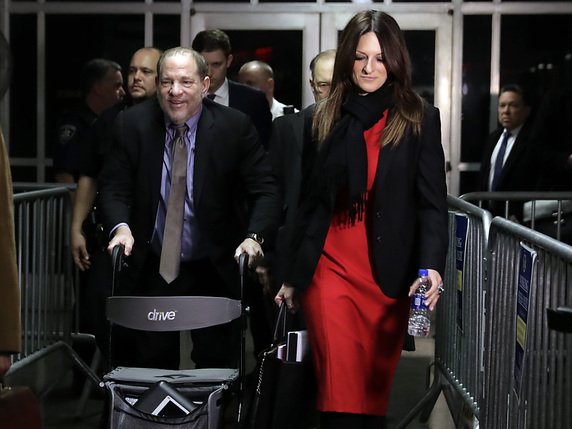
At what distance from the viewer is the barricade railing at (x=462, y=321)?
5281mm

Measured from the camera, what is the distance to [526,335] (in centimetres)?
407

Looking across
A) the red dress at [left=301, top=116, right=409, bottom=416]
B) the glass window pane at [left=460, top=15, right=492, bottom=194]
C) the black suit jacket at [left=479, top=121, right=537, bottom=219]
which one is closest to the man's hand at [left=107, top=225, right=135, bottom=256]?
the red dress at [left=301, top=116, right=409, bottom=416]

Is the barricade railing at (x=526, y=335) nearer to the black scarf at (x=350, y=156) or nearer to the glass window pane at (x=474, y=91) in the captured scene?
the black scarf at (x=350, y=156)

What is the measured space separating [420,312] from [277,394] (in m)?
0.60

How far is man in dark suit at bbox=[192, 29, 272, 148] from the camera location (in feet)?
23.5

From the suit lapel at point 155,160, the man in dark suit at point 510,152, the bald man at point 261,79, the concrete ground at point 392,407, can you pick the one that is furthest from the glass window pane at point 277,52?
the suit lapel at point 155,160

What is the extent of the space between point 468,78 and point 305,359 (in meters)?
7.33

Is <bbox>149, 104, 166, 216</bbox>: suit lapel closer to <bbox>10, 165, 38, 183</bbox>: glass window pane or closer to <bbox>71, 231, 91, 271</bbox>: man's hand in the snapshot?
<bbox>71, 231, 91, 271</bbox>: man's hand

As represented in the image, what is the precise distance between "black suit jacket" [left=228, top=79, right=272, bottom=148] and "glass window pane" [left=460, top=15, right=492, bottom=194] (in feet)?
15.3

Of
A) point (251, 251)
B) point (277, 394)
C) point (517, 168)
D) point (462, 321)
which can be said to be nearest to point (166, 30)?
point (517, 168)

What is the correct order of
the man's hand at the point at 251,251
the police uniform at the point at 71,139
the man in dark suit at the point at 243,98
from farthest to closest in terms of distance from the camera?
the police uniform at the point at 71,139, the man in dark suit at the point at 243,98, the man's hand at the point at 251,251

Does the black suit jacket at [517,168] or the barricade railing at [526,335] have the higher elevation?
the black suit jacket at [517,168]

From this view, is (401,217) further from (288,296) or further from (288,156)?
(288,156)

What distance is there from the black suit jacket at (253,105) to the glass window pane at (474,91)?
184 inches
